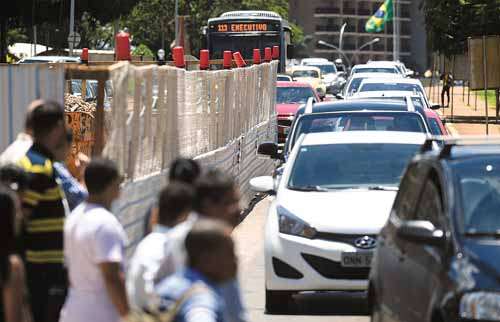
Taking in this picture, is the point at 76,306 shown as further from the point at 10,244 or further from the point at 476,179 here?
the point at 476,179

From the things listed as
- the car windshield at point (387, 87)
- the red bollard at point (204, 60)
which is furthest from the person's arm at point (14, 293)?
the car windshield at point (387, 87)

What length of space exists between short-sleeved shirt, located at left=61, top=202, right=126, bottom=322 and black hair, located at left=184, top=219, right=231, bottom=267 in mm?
1593

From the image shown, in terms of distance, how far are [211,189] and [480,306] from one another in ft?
6.17

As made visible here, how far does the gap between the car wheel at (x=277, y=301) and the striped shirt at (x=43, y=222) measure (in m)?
4.38

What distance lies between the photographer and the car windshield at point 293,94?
35250 millimetres

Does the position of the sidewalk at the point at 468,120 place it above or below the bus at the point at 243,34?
below

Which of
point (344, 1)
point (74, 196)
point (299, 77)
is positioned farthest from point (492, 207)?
point (344, 1)

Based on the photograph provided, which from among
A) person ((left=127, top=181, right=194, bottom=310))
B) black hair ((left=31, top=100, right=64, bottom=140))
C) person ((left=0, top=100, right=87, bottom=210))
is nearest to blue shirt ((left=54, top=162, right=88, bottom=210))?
person ((left=0, top=100, right=87, bottom=210))

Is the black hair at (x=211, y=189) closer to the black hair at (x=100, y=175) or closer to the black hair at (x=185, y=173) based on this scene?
the black hair at (x=185, y=173)

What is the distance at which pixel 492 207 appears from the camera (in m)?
8.62

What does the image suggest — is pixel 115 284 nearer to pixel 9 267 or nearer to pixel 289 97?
pixel 9 267

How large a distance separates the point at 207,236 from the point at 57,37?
88823 millimetres

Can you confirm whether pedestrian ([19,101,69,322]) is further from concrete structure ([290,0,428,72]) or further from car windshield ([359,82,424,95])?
concrete structure ([290,0,428,72])

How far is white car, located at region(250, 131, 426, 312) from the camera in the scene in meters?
11.6
